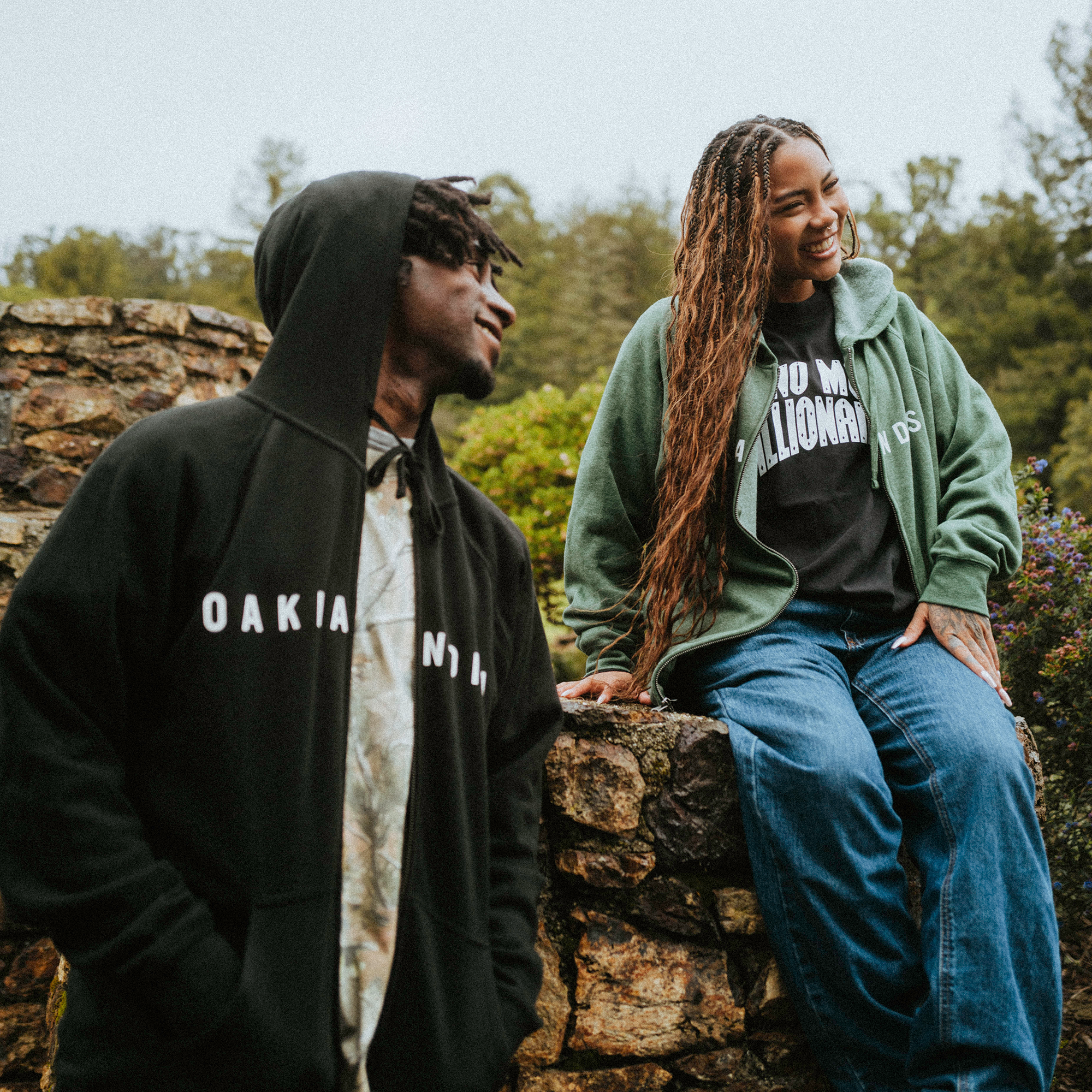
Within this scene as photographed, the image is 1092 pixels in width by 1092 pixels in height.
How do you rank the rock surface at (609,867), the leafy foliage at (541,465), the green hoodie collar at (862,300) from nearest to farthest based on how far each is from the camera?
the rock surface at (609,867) < the green hoodie collar at (862,300) < the leafy foliage at (541,465)

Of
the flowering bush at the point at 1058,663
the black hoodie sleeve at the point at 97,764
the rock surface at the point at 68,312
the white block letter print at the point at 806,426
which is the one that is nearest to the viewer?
the black hoodie sleeve at the point at 97,764

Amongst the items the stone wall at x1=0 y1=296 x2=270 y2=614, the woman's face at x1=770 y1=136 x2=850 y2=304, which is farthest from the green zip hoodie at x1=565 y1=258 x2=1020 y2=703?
the stone wall at x1=0 y1=296 x2=270 y2=614

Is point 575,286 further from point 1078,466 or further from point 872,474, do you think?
point 872,474

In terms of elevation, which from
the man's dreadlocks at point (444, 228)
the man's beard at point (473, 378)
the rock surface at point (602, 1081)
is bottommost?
the rock surface at point (602, 1081)

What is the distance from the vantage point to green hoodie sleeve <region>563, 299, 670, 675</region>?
7.81 ft

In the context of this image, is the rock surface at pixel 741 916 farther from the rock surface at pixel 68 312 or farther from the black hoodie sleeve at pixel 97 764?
the rock surface at pixel 68 312

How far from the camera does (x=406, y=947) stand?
1321 mm

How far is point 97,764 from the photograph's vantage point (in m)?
1.18

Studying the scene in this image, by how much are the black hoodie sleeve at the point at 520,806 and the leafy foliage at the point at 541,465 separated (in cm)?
708

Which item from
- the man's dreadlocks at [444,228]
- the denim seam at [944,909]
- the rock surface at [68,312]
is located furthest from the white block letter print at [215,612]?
the rock surface at [68,312]

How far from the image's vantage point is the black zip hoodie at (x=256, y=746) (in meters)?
1.15

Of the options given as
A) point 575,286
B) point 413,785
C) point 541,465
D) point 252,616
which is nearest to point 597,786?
point 413,785

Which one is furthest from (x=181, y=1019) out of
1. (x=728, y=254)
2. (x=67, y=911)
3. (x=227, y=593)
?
(x=728, y=254)

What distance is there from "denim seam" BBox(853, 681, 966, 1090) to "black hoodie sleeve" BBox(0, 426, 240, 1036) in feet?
3.97
